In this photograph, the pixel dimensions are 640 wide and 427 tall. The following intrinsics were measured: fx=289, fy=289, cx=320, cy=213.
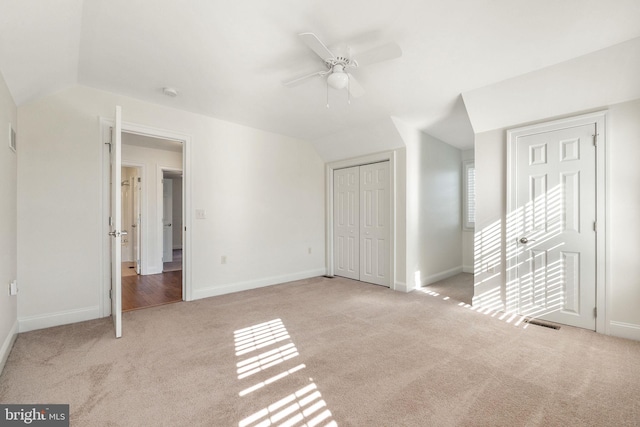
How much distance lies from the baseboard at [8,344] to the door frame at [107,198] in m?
0.66

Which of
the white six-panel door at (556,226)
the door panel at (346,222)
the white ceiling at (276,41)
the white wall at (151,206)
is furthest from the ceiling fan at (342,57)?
the white wall at (151,206)

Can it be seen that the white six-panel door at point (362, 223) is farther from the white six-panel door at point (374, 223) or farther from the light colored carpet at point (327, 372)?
the light colored carpet at point (327, 372)

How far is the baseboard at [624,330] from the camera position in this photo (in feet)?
8.45

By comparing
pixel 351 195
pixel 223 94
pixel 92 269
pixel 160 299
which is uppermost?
pixel 223 94

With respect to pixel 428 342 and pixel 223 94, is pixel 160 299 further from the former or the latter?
pixel 428 342

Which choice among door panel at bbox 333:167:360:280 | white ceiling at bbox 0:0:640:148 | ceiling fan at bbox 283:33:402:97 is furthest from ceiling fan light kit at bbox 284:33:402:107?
door panel at bbox 333:167:360:280

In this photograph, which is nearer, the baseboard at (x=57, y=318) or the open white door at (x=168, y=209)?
the baseboard at (x=57, y=318)

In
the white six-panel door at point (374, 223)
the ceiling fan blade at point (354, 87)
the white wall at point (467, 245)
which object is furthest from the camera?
the white wall at point (467, 245)

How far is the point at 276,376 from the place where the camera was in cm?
205

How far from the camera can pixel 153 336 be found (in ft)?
8.85

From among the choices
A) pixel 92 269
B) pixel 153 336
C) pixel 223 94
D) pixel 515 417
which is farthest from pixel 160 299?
pixel 515 417

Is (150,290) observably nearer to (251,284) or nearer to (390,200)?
(251,284)

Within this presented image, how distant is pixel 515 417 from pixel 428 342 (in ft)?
3.15

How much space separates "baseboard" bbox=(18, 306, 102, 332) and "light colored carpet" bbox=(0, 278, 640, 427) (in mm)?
130
